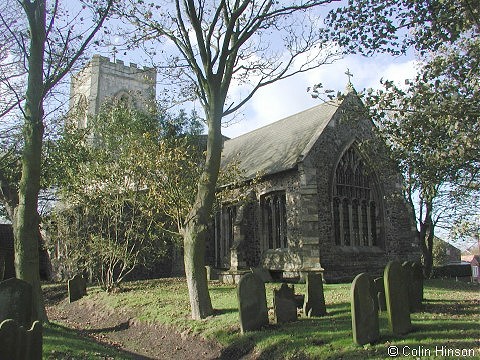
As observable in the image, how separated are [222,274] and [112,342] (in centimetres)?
800

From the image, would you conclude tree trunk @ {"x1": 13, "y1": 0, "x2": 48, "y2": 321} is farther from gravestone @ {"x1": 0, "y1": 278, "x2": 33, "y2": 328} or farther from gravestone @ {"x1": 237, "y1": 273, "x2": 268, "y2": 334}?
gravestone @ {"x1": 237, "y1": 273, "x2": 268, "y2": 334}

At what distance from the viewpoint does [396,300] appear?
23.4 ft

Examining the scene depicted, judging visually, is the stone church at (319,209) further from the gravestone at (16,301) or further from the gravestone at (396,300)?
the gravestone at (16,301)

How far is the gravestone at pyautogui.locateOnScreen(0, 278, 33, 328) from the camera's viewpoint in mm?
7395

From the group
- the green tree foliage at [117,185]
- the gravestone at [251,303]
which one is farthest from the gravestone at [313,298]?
the green tree foliage at [117,185]

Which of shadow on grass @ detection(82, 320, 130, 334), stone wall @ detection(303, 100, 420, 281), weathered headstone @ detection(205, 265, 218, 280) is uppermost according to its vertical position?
stone wall @ detection(303, 100, 420, 281)

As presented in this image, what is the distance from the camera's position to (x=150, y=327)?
11.1 meters

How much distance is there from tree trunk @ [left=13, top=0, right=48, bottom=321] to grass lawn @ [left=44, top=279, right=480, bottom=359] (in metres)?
1.55

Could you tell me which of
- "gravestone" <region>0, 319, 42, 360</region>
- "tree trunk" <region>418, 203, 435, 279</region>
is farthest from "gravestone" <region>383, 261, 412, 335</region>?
"tree trunk" <region>418, 203, 435, 279</region>

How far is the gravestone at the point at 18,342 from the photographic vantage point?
207 inches

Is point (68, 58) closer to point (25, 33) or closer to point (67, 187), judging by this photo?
point (25, 33)

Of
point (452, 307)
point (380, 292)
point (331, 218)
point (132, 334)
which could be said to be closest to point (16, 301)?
point (132, 334)

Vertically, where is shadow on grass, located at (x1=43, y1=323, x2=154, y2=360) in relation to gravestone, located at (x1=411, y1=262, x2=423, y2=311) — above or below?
below

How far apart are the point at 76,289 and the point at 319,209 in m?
10.1
